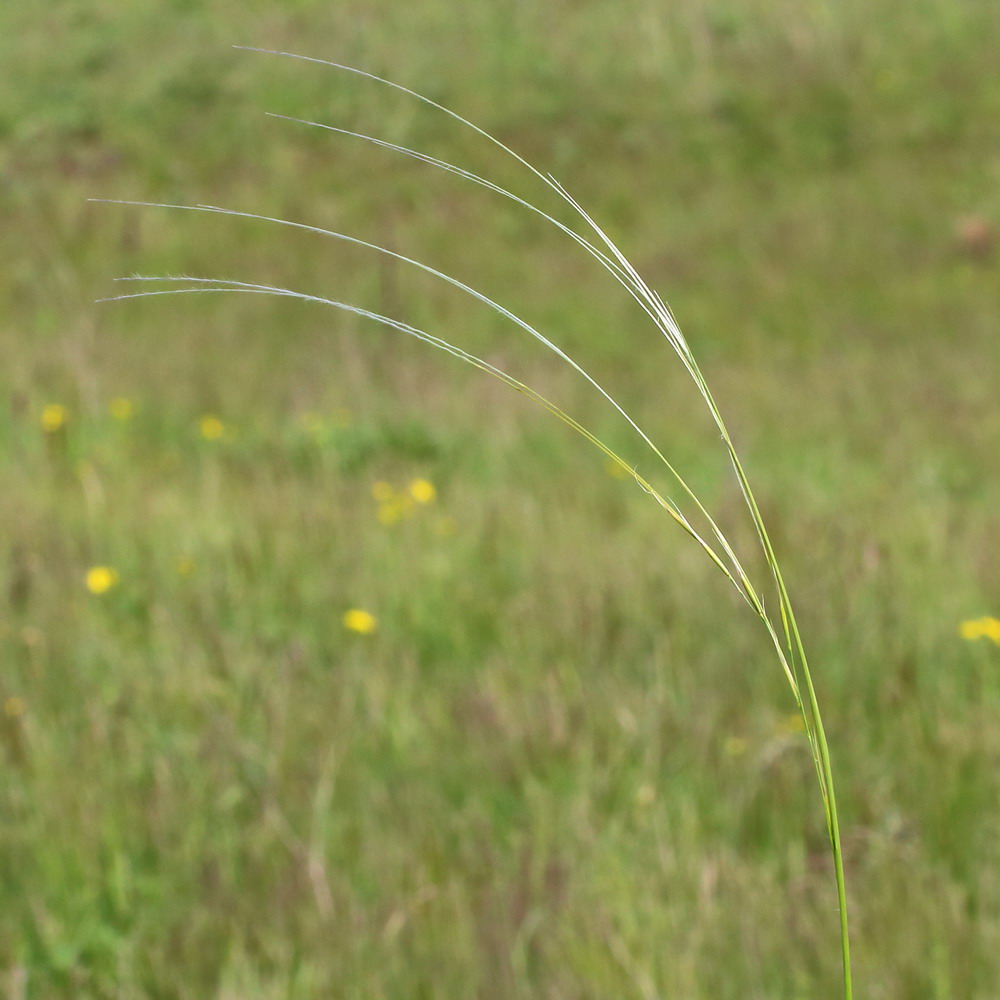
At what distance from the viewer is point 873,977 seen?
1.42 metres

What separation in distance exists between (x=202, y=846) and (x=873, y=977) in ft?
3.15

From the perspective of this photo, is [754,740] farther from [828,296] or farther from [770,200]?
[770,200]

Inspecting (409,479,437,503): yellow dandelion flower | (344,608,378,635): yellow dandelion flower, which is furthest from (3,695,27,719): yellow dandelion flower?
(409,479,437,503): yellow dandelion flower

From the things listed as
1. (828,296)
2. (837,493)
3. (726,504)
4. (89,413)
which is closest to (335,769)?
(726,504)

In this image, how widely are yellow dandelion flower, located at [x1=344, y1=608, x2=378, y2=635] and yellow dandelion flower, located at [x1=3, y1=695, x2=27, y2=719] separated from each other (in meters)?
0.69

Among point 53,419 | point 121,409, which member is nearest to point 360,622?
point 53,419

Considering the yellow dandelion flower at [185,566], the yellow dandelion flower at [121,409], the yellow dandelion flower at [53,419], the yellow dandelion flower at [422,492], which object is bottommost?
the yellow dandelion flower at [185,566]

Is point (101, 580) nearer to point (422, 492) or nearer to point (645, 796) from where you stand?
point (422, 492)

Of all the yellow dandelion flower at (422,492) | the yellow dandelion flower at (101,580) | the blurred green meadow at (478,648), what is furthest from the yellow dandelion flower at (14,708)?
the yellow dandelion flower at (422,492)

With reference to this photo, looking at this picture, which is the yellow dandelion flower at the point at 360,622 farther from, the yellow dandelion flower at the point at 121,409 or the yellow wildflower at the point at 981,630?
the yellow dandelion flower at the point at 121,409

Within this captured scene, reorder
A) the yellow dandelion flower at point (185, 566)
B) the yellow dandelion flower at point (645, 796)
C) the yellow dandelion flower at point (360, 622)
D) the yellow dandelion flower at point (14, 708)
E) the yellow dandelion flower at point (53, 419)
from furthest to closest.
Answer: the yellow dandelion flower at point (53, 419), the yellow dandelion flower at point (185, 566), the yellow dandelion flower at point (360, 622), the yellow dandelion flower at point (14, 708), the yellow dandelion flower at point (645, 796)

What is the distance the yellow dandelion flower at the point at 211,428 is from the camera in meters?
4.59

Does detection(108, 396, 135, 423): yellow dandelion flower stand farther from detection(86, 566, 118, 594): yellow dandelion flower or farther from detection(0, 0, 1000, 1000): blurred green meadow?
detection(86, 566, 118, 594): yellow dandelion flower

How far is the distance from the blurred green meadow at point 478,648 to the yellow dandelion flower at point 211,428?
A: 0.07 feet
